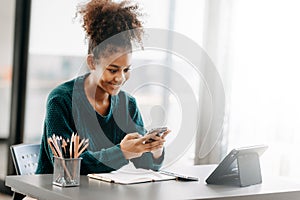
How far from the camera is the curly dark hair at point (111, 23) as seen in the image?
2.76 m

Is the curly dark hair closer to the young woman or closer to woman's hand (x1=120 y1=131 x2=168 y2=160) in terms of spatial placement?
the young woman

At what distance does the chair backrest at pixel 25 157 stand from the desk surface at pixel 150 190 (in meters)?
0.49

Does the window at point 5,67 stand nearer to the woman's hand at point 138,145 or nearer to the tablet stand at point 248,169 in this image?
the woman's hand at point 138,145

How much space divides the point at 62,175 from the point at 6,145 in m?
2.79

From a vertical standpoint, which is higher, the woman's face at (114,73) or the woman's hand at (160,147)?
the woman's face at (114,73)

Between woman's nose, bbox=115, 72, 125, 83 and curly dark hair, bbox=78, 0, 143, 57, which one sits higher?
curly dark hair, bbox=78, 0, 143, 57

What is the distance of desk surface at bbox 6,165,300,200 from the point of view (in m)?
2.04

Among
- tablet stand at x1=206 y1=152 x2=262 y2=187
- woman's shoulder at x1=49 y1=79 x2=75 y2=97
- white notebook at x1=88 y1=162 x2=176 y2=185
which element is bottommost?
white notebook at x1=88 y1=162 x2=176 y2=185

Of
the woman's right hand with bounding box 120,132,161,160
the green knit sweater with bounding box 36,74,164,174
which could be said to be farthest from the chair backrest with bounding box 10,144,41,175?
the woman's right hand with bounding box 120,132,161,160

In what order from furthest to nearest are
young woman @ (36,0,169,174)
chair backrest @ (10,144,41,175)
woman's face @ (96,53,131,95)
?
chair backrest @ (10,144,41,175) < woman's face @ (96,53,131,95) < young woman @ (36,0,169,174)

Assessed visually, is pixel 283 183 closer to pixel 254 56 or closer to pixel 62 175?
pixel 62 175

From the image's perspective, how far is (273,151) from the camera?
357 centimetres

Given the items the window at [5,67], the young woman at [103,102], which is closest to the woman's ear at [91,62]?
the young woman at [103,102]

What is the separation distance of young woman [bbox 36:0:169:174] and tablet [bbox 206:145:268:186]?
281 millimetres
